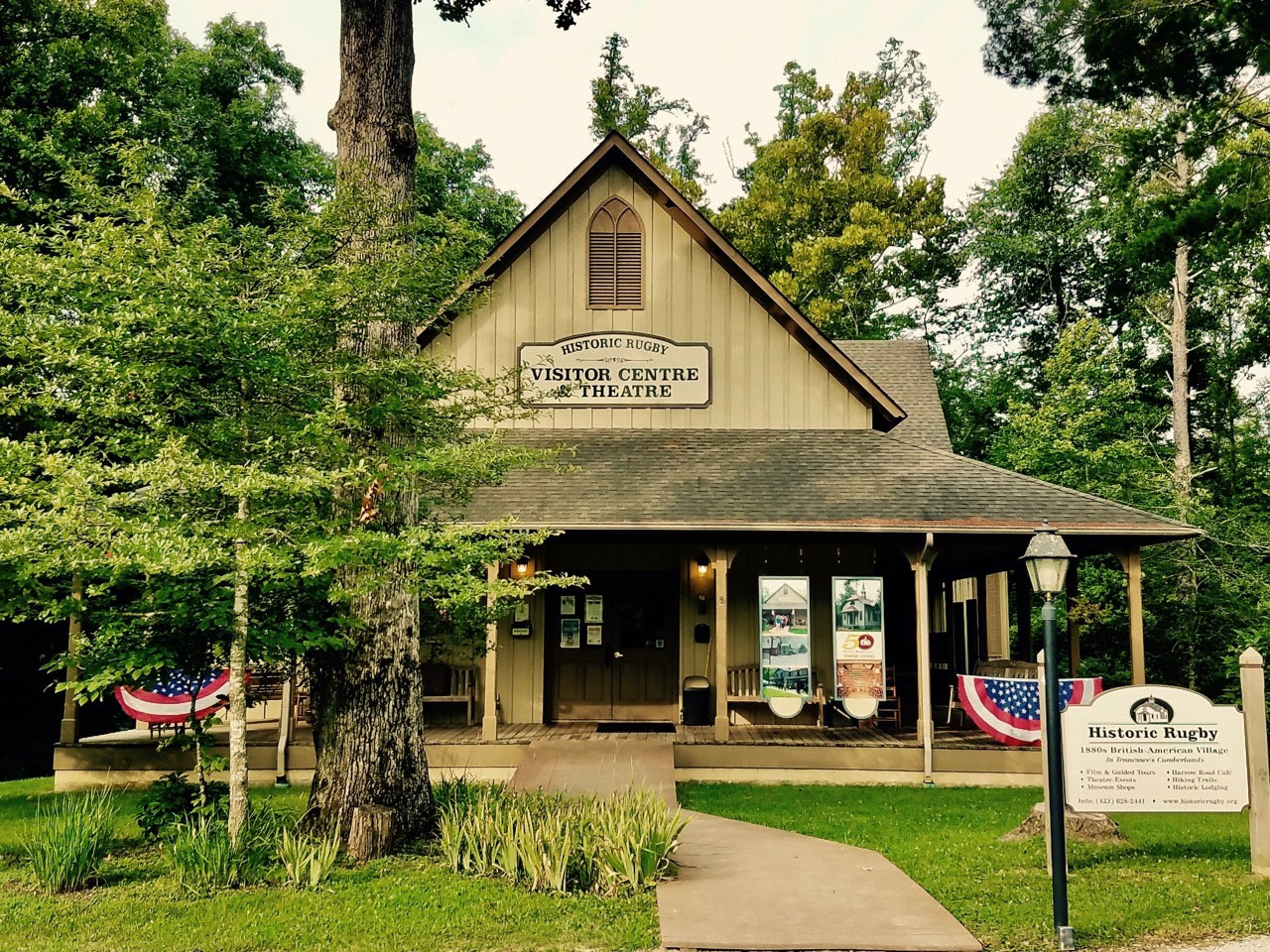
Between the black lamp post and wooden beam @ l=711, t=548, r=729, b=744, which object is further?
wooden beam @ l=711, t=548, r=729, b=744

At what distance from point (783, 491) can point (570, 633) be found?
3.74 meters

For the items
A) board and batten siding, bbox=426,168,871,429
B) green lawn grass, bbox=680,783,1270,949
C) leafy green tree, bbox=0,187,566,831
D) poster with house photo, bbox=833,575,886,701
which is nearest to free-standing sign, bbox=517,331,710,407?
board and batten siding, bbox=426,168,871,429

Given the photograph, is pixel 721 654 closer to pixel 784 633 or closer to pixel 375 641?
pixel 784 633

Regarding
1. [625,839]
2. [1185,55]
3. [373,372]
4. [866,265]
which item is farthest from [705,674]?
[866,265]

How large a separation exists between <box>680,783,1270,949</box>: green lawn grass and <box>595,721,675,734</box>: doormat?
2.12 meters

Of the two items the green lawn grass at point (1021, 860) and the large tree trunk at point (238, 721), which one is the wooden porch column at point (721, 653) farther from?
the large tree trunk at point (238, 721)

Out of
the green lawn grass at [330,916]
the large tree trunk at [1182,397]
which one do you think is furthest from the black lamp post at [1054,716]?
the large tree trunk at [1182,397]

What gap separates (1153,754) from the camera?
7270 millimetres

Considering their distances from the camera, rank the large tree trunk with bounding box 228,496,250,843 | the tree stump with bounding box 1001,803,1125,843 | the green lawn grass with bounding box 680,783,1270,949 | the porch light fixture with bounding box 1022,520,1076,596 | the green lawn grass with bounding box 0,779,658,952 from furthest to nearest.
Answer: the tree stump with bounding box 1001,803,1125,843
the large tree trunk with bounding box 228,496,250,843
the porch light fixture with bounding box 1022,520,1076,596
the green lawn grass with bounding box 680,783,1270,949
the green lawn grass with bounding box 0,779,658,952

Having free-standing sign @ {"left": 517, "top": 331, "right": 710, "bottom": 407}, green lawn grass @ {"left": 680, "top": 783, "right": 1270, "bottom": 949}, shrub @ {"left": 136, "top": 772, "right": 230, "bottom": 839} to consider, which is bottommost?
green lawn grass @ {"left": 680, "top": 783, "right": 1270, "bottom": 949}

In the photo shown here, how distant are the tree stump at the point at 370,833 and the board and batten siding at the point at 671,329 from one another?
298 inches

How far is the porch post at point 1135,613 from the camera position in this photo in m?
11.7

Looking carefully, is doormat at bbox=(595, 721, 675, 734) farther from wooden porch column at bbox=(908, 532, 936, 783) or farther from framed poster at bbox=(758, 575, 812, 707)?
wooden porch column at bbox=(908, 532, 936, 783)

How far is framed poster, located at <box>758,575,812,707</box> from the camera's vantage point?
12.6 metres
